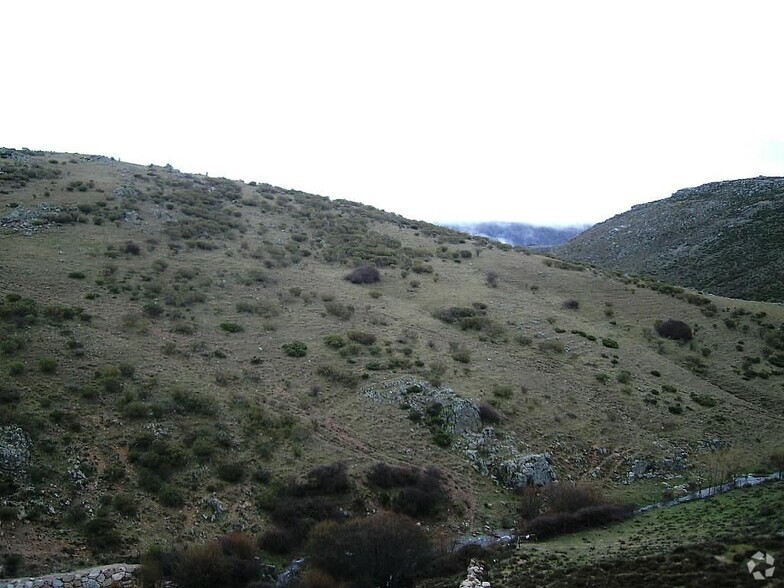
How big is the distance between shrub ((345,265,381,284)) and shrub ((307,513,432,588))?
80.5 feet

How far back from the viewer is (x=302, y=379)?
2841 cm

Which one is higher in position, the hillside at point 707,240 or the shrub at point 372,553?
the hillside at point 707,240

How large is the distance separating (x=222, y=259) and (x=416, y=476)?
78.7 feet

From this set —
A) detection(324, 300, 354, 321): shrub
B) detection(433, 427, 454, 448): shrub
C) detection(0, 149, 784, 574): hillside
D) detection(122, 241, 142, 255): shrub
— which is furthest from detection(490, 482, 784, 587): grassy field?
detection(122, 241, 142, 255): shrub

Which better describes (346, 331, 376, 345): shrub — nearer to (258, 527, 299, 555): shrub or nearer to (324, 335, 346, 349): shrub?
(324, 335, 346, 349): shrub

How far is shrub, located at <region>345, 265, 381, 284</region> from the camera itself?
4166 centimetres

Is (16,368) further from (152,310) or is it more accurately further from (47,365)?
(152,310)

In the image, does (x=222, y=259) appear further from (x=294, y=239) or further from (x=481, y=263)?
(x=481, y=263)

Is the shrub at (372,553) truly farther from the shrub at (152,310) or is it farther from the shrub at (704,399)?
the shrub at (704,399)

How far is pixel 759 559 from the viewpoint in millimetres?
14516

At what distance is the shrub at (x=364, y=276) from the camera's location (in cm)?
4166

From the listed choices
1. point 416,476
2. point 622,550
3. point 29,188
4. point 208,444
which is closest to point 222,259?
point 29,188

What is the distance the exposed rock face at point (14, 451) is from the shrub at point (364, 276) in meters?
24.3

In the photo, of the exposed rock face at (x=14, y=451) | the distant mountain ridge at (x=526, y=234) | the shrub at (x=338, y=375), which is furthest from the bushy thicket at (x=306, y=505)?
the distant mountain ridge at (x=526, y=234)
